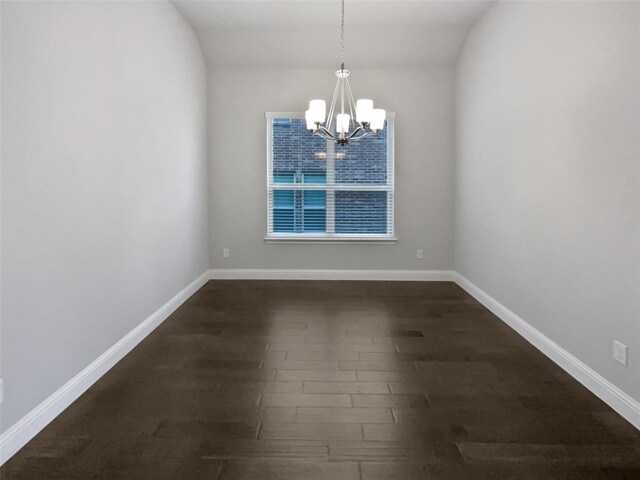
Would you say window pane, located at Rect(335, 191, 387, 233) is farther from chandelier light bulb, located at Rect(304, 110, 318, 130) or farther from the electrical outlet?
the electrical outlet

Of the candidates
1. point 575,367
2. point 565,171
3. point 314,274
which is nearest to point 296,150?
point 314,274

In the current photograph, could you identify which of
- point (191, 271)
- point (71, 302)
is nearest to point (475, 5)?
point (191, 271)

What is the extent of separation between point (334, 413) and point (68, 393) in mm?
1429

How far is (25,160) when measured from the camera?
6.86 feet

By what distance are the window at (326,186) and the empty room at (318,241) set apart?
0.12 ft

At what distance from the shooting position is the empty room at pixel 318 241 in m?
2.05

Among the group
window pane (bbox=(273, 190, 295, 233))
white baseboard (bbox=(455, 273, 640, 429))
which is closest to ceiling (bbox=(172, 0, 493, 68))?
window pane (bbox=(273, 190, 295, 233))

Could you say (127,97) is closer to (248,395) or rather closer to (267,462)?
(248,395)

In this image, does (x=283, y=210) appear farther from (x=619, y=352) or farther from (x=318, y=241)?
(x=619, y=352)

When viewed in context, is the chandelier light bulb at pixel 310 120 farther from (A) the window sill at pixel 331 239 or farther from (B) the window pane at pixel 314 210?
(A) the window sill at pixel 331 239

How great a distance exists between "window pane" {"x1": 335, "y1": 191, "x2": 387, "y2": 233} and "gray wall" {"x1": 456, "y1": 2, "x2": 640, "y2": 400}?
1.52m

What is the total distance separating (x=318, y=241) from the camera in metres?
5.91

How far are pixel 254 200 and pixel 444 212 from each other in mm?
2433

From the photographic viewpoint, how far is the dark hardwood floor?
74.3 inches
